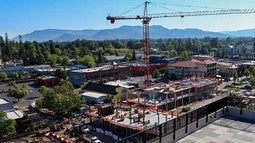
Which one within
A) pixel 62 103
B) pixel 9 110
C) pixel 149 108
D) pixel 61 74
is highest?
pixel 61 74

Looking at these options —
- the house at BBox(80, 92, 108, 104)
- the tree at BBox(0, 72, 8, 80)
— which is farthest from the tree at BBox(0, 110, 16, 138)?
the tree at BBox(0, 72, 8, 80)

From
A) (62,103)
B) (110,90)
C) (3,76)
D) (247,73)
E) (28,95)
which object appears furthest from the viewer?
(247,73)

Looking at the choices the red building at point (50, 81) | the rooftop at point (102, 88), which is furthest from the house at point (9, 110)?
the red building at point (50, 81)

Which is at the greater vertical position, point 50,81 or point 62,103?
point 62,103

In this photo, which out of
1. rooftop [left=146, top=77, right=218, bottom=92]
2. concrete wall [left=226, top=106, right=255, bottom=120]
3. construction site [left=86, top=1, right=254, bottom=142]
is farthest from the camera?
rooftop [left=146, top=77, right=218, bottom=92]

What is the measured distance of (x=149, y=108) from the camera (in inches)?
986

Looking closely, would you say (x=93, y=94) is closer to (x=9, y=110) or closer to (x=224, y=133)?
(x=9, y=110)

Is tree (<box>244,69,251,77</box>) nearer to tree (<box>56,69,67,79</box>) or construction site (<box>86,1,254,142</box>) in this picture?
construction site (<box>86,1,254,142</box>)

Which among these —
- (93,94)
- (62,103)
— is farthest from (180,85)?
(62,103)

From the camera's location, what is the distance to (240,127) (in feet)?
33.4

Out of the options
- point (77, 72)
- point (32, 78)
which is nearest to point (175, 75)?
point (77, 72)

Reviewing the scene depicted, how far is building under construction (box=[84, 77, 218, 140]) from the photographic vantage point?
21500mm

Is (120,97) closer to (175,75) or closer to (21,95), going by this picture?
(21,95)

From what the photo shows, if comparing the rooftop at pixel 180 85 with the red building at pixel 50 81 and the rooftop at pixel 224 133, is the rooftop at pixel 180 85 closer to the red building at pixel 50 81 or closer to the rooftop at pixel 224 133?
the red building at pixel 50 81
